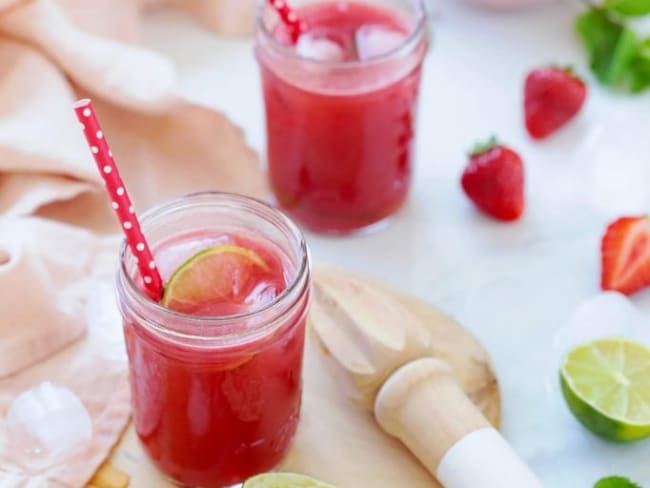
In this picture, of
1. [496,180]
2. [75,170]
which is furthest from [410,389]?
[75,170]

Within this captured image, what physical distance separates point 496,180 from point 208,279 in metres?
0.58

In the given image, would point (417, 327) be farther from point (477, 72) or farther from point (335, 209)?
point (477, 72)

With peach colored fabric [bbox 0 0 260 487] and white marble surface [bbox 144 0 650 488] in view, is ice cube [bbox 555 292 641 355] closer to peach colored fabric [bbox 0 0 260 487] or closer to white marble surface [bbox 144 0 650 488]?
white marble surface [bbox 144 0 650 488]

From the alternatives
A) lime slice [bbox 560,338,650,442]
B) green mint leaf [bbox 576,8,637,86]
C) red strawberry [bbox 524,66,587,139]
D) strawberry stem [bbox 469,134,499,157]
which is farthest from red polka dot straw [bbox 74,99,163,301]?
green mint leaf [bbox 576,8,637,86]

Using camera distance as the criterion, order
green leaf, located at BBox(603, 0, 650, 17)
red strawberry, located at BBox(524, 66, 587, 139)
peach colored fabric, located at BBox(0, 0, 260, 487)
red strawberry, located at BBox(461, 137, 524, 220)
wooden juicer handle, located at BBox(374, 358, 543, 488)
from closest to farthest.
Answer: wooden juicer handle, located at BBox(374, 358, 543, 488)
peach colored fabric, located at BBox(0, 0, 260, 487)
red strawberry, located at BBox(461, 137, 524, 220)
red strawberry, located at BBox(524, 66, 587, 139)
green leaf, located at BBox(603, 0, 650, 17)

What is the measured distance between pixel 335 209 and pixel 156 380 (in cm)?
48

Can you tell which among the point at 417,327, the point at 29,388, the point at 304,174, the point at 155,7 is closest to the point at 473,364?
the point at 417,327

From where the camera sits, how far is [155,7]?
6.37 ft

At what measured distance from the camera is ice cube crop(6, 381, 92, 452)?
4.36 feet

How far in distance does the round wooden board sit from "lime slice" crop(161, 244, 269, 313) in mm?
201

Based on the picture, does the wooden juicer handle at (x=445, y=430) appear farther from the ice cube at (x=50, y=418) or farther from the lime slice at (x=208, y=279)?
the ice cube at (x=50, y=418)

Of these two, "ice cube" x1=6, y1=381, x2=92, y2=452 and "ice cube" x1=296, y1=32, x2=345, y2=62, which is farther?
"ice cube" x1=296, y1=32, x2=345, y2=62

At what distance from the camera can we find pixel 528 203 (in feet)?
5.58

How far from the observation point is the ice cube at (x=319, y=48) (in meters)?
1.53
